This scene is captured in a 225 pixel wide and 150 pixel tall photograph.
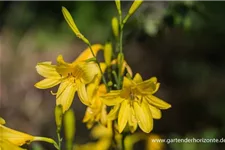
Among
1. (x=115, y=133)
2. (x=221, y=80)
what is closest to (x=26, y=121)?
(x=221, y=80)

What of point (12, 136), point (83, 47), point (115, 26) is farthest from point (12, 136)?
point (83, 47)

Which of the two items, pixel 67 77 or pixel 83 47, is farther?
pixel 83 47

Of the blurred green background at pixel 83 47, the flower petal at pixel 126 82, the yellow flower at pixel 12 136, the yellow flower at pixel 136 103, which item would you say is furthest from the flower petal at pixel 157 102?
the blurred green background at pixel 83 47

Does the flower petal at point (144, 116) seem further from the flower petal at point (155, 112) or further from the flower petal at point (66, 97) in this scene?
the flower petal at point (66, 97)

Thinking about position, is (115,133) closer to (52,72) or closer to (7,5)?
(52,72)

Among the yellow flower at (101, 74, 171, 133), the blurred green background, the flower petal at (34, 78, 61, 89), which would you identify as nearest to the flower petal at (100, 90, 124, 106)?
the yellow flower at (101, 74, 171, 133)

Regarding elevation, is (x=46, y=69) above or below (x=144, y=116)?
above

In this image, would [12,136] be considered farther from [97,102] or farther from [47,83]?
[97,102]
